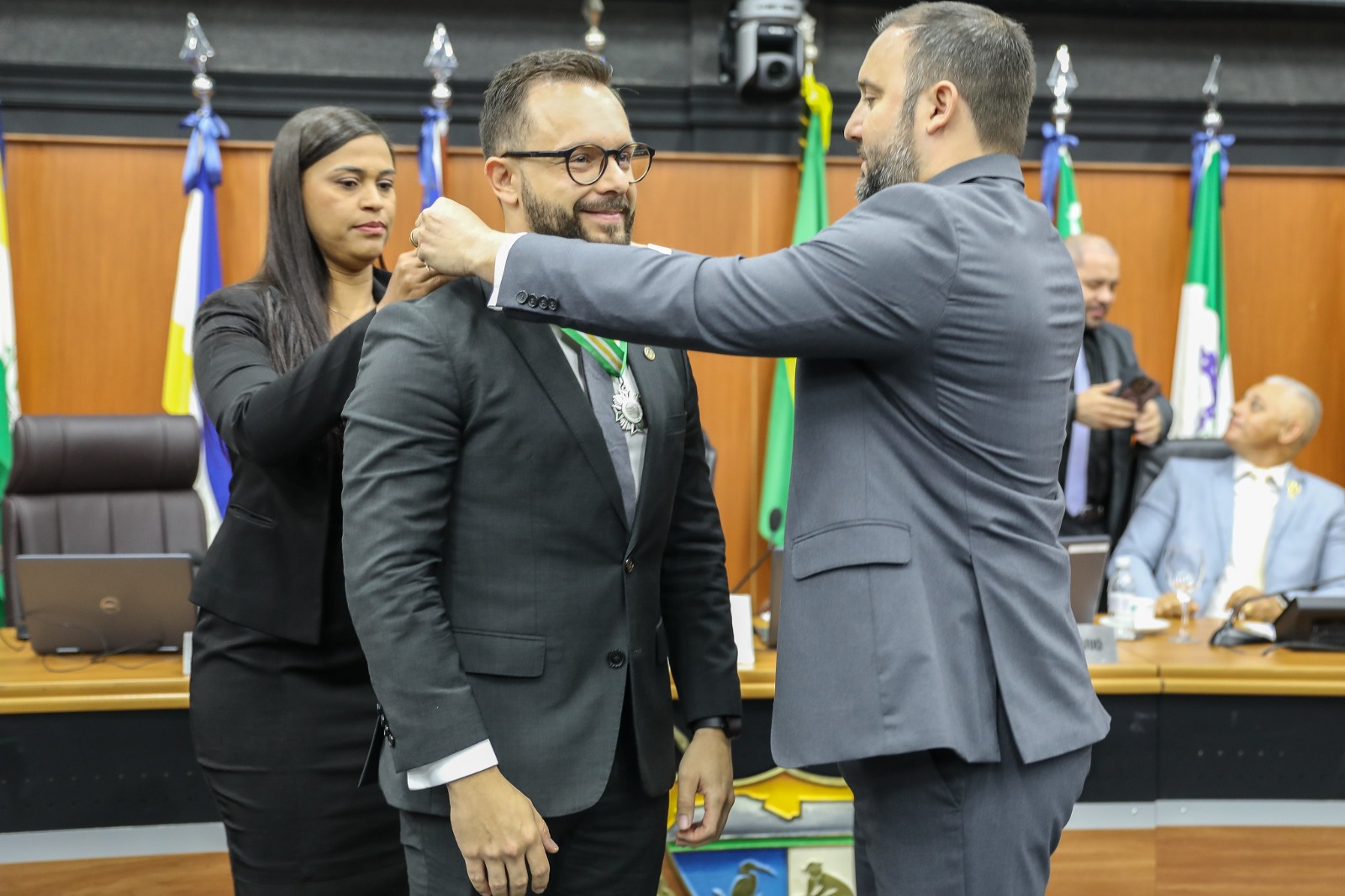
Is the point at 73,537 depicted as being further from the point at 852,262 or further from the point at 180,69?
the point at 852,262

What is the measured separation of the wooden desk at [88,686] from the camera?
236cm

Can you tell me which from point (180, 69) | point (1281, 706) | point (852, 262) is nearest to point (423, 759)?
point (852, 262)

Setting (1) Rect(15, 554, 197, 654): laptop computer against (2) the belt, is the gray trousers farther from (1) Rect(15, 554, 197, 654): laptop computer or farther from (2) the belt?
(2) the belt

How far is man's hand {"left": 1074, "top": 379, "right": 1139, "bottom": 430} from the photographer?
13.5 ft

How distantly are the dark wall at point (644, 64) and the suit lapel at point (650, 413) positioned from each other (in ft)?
13.3

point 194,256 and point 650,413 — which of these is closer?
point 650,413

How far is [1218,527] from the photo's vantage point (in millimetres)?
4055

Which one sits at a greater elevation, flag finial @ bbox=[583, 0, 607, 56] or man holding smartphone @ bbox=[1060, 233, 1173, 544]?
flag finial @ bbox=[583, 0, 607, 56]

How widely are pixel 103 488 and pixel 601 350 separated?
2613mm

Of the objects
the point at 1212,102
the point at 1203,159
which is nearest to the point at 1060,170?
the point at 1203,159

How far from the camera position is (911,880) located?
4.58 feet

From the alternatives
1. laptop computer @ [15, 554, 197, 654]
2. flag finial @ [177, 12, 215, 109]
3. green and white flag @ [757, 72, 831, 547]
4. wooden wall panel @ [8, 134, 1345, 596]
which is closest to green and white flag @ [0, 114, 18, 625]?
wooden wall panel @ [8, 134, 1345, 596]

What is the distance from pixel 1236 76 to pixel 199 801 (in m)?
5.52

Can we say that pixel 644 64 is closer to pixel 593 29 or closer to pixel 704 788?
pixel 593 29
